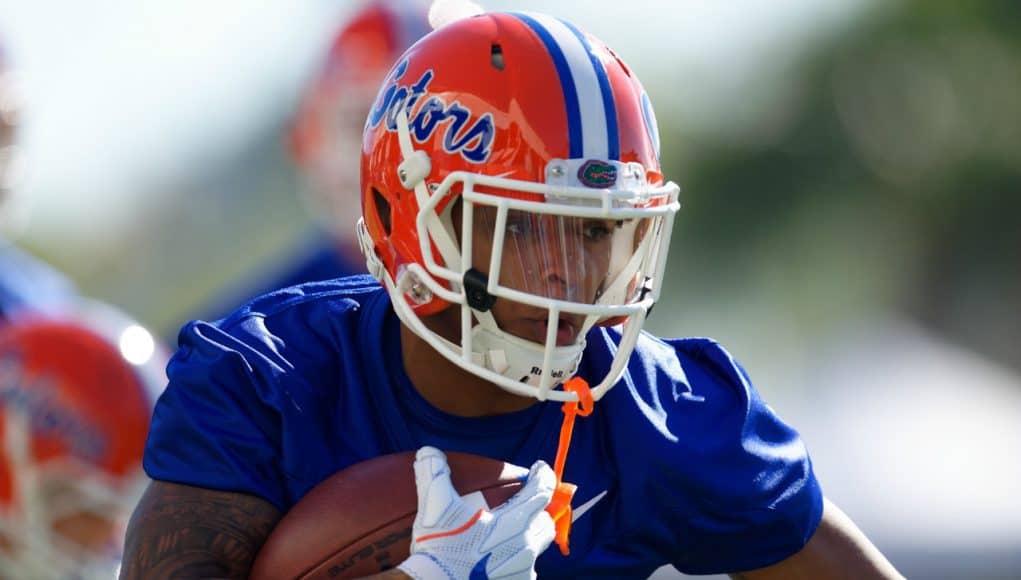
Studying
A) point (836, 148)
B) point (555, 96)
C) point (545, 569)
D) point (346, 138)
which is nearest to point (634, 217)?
point (555, 96)

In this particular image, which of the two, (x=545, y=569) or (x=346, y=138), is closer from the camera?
(x=545, y=569)

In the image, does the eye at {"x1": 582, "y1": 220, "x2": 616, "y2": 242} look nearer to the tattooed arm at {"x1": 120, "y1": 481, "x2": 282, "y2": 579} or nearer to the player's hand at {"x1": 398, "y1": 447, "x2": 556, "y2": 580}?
the player's hand at {"x1": 398, "y1": 447, "x2": 556, "y2": 580}

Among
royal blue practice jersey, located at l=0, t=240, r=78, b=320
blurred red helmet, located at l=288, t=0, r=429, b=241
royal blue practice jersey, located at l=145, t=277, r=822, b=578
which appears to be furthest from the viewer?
blurred red helmet, located at l=288, t=0, r=429, b=241

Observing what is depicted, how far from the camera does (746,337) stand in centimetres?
1844

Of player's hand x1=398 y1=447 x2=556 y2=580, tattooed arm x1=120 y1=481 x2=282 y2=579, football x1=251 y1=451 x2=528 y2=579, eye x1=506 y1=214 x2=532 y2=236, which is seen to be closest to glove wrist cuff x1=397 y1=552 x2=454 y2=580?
player's hand x1=398 y1=447 x2=556 y2=580

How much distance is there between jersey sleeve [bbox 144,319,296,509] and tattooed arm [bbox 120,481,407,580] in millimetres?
26

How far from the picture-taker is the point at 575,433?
353 centimetres

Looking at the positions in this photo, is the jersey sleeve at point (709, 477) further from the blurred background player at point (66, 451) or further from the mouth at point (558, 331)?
the blurred background player at point (66, 451)

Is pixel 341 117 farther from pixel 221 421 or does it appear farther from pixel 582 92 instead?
pixel 221 421

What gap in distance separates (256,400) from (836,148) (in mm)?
17944

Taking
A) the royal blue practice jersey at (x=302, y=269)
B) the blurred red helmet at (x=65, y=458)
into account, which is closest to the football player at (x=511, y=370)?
the blurred red helmet at (x=65, y=458)

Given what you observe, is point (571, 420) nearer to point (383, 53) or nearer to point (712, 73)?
point (383, 53)

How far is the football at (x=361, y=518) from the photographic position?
308cm

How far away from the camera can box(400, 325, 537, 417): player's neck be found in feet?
11.4
